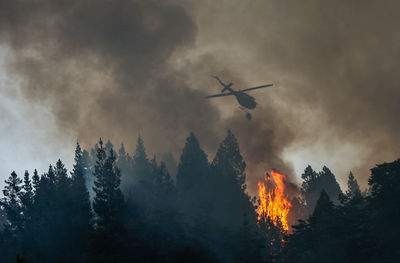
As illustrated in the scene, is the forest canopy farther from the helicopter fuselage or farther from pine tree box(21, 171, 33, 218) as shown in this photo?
the helicopter fuselage

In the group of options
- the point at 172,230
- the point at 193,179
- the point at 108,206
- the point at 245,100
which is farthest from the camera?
the point at 193,179

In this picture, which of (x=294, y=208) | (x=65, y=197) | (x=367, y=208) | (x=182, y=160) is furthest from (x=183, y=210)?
(x=294, y=208)

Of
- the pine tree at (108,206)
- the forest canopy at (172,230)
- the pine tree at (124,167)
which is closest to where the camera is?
the forest canopy at (172,230)

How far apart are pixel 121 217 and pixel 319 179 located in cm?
10114

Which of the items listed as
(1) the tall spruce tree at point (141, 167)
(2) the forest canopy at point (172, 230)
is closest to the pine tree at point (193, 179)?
(2) the forest canopy at point (172, 230)

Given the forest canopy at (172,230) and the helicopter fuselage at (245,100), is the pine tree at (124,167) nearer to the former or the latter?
the forest canopy at (172,230)

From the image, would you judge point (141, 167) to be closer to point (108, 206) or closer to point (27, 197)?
point (27, 197)

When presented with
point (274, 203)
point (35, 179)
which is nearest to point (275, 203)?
point (274, 203)

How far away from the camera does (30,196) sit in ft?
310

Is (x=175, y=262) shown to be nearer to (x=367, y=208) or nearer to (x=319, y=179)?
(x=367, y=208)

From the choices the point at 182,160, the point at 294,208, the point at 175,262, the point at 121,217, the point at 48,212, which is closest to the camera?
the point at 175,262

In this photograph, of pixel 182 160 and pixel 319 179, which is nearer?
pixel 182 160

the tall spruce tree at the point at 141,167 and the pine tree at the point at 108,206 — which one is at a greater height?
the tall spruce tree at the point at 141,167

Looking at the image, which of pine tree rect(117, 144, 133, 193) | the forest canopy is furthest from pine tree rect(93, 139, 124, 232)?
pine tree rect(117, 144, 133, 193)
